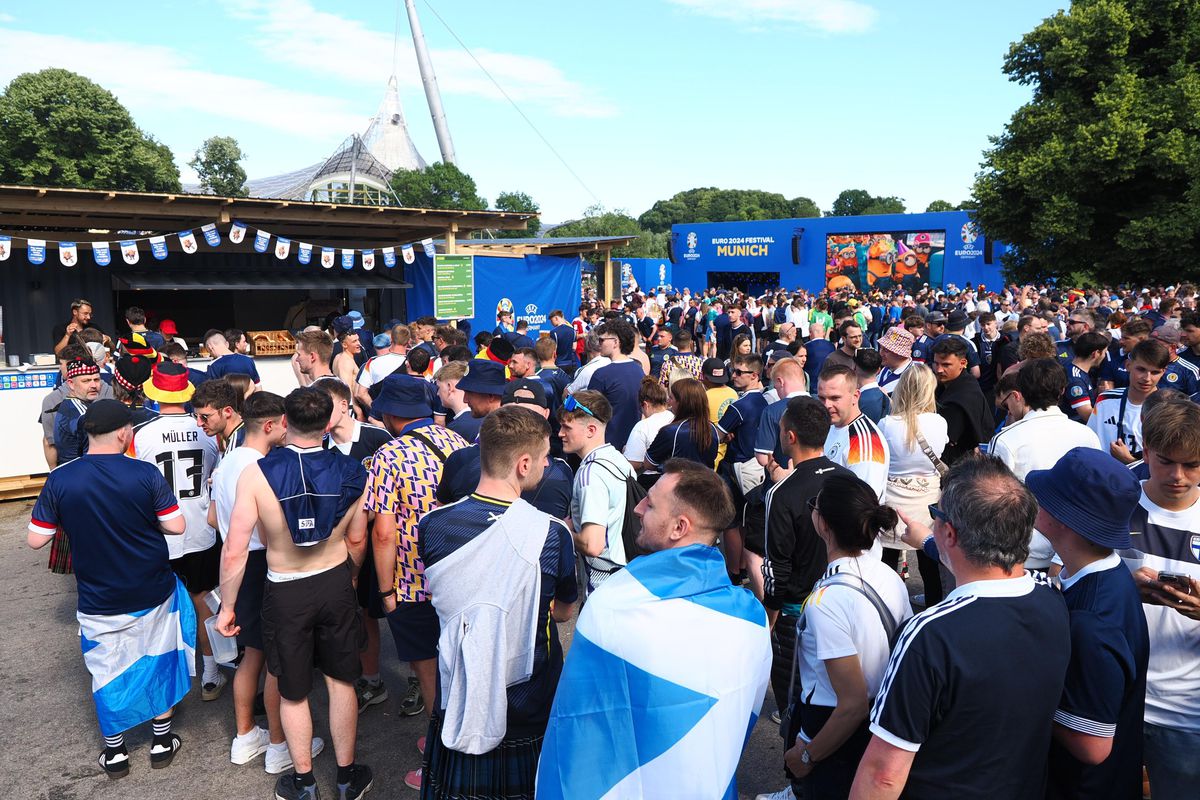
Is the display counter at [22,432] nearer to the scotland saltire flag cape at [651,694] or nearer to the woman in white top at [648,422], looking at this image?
the woman in white top at [648,422]

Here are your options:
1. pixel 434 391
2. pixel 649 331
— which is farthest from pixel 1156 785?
pixel 649 331

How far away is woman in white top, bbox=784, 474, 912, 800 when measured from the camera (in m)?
2.20

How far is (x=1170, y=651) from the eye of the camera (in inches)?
94.3

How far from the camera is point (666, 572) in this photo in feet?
6.63

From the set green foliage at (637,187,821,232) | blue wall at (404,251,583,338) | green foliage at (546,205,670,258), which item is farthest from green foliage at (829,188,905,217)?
blue wall at (404,251,583,338)

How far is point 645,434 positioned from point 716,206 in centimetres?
9591

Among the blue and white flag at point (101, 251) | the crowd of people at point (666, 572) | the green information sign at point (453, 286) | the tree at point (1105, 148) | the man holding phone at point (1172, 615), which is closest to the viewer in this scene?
the crowd of people at point (666, 572)

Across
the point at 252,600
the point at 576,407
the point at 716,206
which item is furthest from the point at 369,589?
the point at 716,206

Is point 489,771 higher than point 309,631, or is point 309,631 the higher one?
point 309,631

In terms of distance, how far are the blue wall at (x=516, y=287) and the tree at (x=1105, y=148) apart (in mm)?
10733

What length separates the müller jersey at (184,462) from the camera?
14.7 ft

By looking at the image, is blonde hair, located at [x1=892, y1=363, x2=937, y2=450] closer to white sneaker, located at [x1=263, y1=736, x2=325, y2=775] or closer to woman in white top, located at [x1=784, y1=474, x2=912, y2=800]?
woman in white top, located at [x1=784, y1=474, x2=912, y2=800]

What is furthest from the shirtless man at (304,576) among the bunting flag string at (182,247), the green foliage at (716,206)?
the green foliage at (716,206)

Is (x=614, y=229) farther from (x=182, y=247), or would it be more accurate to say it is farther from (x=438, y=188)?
(x=182, y=247)
